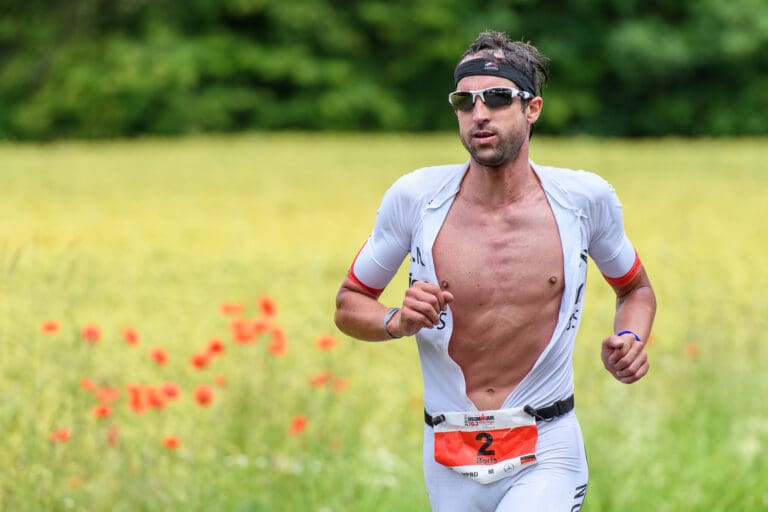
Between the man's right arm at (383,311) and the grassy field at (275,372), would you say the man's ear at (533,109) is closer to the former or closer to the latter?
the man's right arm at (383,311)

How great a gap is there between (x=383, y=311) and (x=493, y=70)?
2.38 ft

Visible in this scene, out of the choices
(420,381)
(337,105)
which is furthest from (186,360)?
(337,105)

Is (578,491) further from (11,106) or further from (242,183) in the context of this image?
(11,106)

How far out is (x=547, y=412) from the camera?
3.46 metres

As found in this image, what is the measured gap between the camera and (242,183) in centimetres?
1741

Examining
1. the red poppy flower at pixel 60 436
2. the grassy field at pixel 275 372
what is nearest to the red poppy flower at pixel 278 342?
the grassy field at pixel 275 372

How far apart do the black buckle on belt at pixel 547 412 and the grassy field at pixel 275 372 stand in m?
1.48

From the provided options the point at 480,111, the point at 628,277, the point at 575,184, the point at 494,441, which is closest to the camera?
the point at 480,111

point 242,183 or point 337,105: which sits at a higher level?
point 337,105

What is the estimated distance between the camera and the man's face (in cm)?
332

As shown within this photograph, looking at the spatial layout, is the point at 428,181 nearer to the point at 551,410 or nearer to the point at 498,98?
the point at 498,98

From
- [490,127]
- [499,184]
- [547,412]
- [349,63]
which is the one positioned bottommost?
[547,412]

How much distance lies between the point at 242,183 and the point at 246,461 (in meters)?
12.0

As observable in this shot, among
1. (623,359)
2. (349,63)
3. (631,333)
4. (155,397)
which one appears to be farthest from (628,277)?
(349,63)
